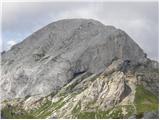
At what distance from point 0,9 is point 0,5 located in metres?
0.15

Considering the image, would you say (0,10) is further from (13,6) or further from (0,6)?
(13,6)

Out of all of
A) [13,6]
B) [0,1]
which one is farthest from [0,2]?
[13,6]

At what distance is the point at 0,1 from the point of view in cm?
1666

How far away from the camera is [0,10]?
16484 mm

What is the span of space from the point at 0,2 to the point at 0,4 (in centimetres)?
13

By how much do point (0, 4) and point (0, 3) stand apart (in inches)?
2.6

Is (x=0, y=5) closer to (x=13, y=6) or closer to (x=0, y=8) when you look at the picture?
(x=0, y=8)

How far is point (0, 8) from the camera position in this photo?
16.5 metres

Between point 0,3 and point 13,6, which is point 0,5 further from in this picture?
point 13,6

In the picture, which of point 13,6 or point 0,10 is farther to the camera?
point 13,6

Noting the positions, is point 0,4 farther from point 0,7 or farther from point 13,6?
point 13,6

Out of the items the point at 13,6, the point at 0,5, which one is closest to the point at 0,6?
the point at 0,5

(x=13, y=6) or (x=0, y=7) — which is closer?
(x=0, y=7)

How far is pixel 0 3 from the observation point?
16.6 metres
